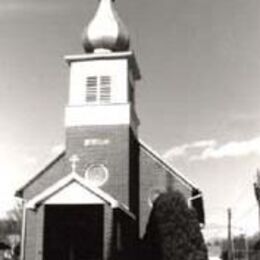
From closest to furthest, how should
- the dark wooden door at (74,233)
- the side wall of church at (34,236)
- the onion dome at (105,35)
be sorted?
the side wall of church at (34,236) → the dark wooden door at (74,233) → the onion dome at (105,35)

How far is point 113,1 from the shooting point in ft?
129

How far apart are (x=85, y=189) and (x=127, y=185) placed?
4.60 m

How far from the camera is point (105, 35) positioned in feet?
121

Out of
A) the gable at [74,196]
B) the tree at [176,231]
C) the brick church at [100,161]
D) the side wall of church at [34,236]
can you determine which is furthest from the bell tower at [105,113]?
the tree at [176,231]

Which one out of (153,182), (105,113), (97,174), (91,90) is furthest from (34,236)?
(91,90)

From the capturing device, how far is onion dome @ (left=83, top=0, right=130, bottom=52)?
36.8m

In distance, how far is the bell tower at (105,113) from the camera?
34.3 m

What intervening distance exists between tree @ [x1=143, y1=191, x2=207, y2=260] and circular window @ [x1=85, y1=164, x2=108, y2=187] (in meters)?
8.41

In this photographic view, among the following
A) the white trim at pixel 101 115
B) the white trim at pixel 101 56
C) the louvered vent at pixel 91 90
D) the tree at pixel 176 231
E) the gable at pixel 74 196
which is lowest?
the tree at pixel 176 231

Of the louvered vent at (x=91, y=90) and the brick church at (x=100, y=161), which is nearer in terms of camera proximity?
the brick church at (x=100, y=161)

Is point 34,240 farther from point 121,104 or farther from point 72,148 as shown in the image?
point 121,104

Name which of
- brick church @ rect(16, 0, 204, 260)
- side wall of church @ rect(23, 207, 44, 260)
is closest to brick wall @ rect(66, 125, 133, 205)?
brick church @ rect(16, 0, 204, 260)

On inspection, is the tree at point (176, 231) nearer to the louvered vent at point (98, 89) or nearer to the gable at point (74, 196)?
the gable at point (74, 196)

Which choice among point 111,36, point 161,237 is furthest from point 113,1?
point 161,237
